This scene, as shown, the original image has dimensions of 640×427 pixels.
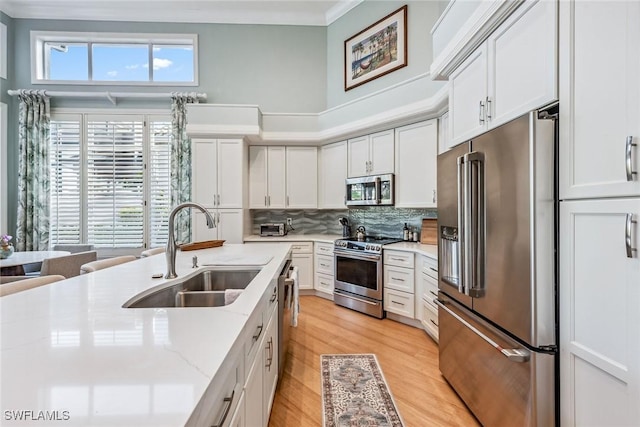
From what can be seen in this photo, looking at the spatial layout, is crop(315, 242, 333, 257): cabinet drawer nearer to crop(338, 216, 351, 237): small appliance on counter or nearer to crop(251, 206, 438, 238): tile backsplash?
crop(338, 216, 351, 237): small appliance on counter

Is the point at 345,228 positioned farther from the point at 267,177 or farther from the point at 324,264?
the point at 267,177

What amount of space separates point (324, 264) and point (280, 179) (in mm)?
1537

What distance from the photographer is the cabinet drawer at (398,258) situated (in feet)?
10.6

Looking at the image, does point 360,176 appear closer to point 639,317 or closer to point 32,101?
point 639,317

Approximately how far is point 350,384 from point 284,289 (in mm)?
864

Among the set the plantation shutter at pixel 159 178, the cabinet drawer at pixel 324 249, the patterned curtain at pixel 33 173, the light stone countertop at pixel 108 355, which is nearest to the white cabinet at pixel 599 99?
the light stone countertop at pixel 108 355

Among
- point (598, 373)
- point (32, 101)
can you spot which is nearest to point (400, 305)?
point (598, 373)

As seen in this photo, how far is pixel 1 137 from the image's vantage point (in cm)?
448

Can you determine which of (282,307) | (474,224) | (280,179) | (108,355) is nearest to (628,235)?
(474,224)

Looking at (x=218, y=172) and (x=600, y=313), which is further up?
(x=218, y=172)

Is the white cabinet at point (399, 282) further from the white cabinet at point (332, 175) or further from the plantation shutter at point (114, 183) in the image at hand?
the plantation shutter at point (114, 183)

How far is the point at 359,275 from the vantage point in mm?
3699

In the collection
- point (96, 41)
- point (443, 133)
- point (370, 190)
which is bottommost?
point (370, 190)

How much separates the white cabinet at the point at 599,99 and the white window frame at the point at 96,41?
5.08 meters
